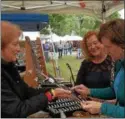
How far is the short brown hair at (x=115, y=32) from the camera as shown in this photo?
1.22 m

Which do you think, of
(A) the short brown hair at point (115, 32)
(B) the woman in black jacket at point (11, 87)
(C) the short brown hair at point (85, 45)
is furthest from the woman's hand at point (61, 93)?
(C) the short brown hair at point (85, 45)

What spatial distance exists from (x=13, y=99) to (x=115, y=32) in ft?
1.62

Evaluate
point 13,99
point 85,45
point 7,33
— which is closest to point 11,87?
point 13,99

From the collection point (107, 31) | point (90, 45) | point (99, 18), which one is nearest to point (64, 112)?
point (107, 31)

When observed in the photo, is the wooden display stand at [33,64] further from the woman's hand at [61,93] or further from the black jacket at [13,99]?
the black jacket at [13,99]

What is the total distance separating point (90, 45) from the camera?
2271 millimetres

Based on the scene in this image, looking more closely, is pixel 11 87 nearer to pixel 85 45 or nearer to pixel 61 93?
pixel 61 93

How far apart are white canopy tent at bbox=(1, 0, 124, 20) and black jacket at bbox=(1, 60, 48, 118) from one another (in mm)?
2566

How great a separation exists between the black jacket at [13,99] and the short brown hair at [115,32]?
1.24 ft

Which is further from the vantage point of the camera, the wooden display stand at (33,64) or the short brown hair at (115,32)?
the wooden display stand at (33,64)

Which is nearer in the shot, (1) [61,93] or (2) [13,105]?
(2) [13,105]

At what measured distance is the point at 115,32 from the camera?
1235 mm

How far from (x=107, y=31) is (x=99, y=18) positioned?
9.49 ft

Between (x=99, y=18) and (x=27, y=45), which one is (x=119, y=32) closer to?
(x=27, y=45)
